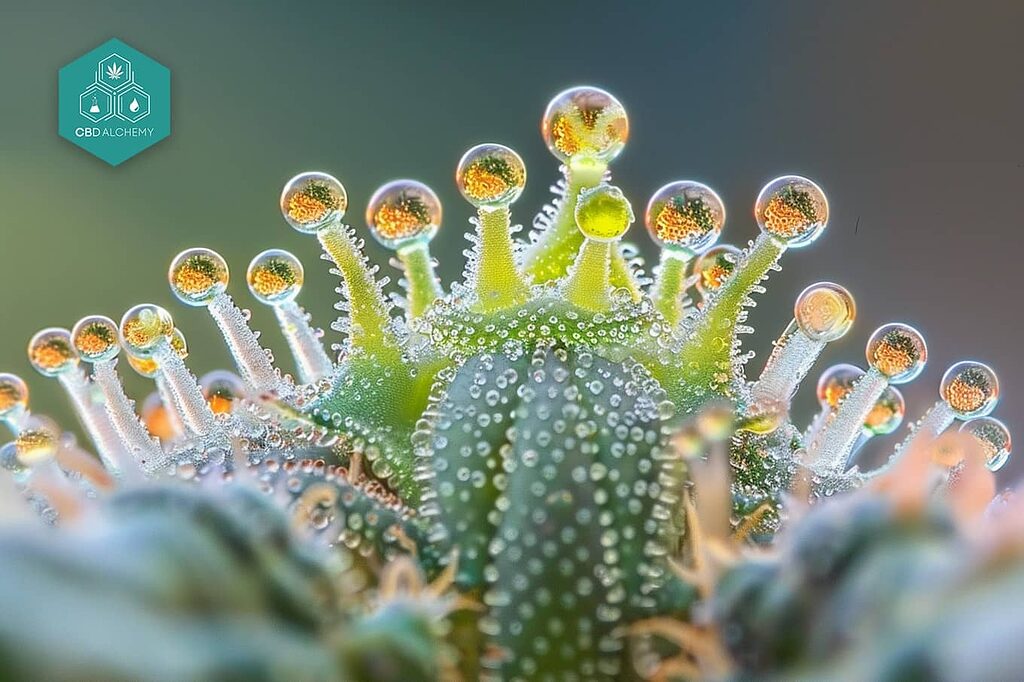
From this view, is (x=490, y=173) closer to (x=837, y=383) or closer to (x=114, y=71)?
(x=837, y=383)

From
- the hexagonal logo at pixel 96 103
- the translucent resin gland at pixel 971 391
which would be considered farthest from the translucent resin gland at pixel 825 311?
the hexagonal logo at pixel 96 103

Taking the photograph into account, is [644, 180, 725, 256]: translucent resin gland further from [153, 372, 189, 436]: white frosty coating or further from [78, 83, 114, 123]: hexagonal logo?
[78, 83, 114, 123]: hexagonal logo

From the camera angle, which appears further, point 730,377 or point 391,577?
point 730,377

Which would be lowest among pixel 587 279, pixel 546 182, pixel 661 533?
pixel 661 533

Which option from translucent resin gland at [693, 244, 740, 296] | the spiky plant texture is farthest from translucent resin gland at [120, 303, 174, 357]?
translucent resin gland at [693, 244, 740, 296]

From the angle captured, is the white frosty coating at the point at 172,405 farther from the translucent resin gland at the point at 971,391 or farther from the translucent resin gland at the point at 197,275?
the translucent resin gland at the point at 971,391

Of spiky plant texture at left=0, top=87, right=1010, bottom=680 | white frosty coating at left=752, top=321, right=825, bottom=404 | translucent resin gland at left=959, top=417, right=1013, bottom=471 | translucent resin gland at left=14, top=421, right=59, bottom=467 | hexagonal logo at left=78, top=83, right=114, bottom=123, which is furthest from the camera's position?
hexagonal logo at left=78, top=83, right=114, bottom=123

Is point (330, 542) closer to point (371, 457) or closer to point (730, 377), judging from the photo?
point (371, 457)

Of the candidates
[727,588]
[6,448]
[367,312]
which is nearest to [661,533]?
[727,588]
